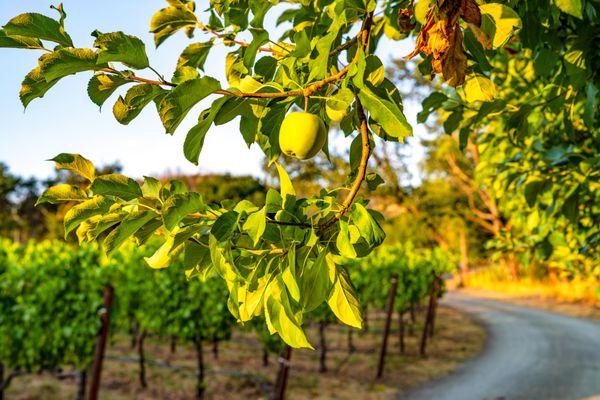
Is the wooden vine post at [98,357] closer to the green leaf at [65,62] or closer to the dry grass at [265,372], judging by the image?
the dry grass at [265,372]

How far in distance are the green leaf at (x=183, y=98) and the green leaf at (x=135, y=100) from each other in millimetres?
119

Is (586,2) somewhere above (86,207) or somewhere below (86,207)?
above

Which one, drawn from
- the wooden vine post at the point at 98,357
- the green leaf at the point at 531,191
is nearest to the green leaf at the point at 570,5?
the green leaf at the point at 531,191

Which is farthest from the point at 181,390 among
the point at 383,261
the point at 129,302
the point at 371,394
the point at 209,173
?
the point at 209,173

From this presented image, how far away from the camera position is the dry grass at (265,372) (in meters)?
8.42

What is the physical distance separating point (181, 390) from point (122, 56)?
27.8ft

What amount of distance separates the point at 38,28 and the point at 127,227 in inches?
18.1

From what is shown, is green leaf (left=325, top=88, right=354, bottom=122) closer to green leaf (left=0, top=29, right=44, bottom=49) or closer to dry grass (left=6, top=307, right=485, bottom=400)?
green leaf (left=0, top=29, right=44, bottom=49)

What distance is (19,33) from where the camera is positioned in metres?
1.05

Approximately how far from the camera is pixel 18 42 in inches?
42.6

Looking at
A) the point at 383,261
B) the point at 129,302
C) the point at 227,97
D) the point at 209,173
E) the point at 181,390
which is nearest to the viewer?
the point at 227,97

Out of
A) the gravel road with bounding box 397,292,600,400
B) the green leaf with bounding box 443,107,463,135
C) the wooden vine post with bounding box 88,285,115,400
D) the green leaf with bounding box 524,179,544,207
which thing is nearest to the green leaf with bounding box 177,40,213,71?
the green leaf with bounding box 443,107,463,135

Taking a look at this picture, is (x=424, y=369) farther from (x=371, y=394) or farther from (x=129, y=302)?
(x=129, y=302)

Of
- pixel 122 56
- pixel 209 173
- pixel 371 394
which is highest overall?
pixel 209 173
